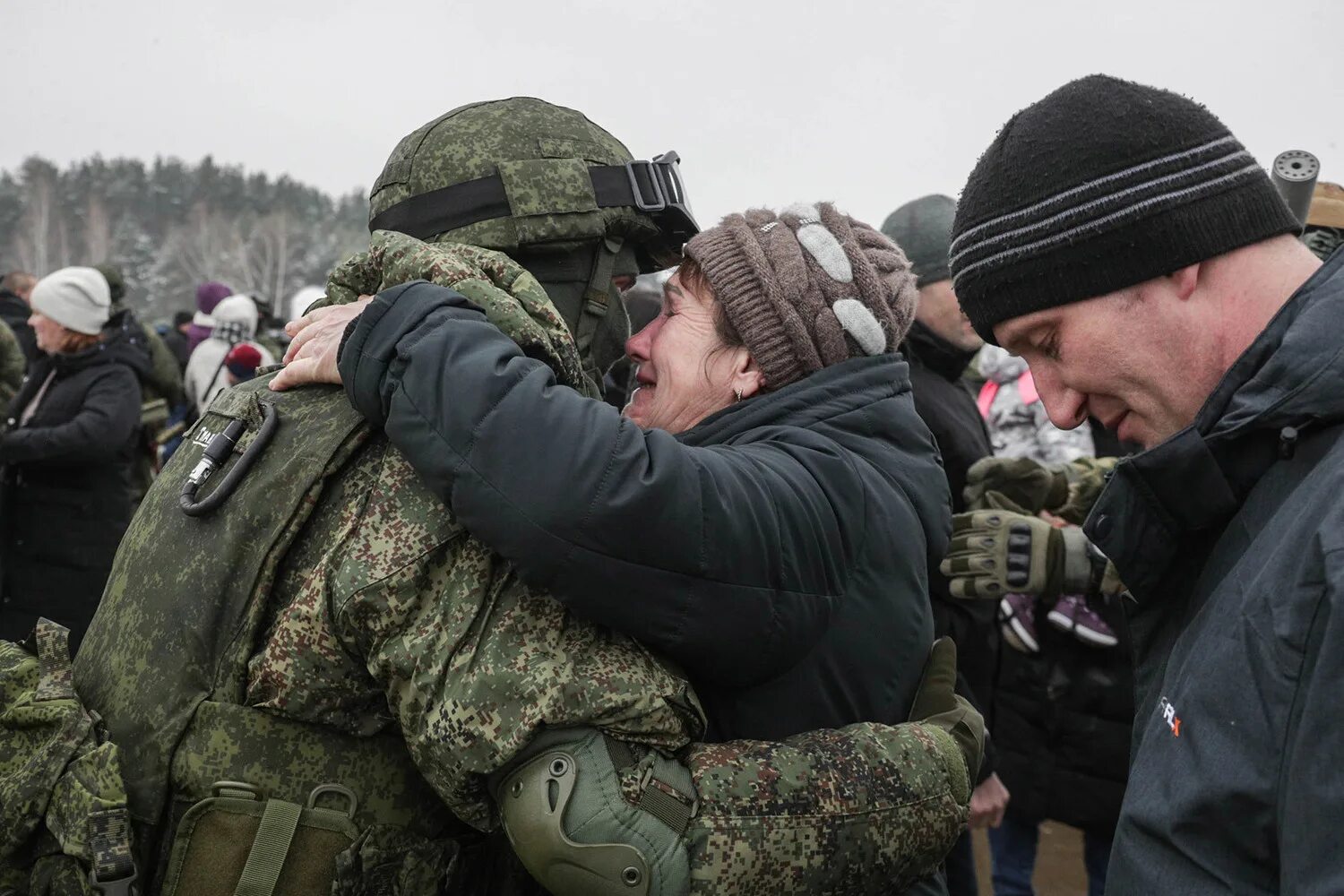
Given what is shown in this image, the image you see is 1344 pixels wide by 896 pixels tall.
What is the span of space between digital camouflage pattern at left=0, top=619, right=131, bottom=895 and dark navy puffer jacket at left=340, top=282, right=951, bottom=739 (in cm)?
69

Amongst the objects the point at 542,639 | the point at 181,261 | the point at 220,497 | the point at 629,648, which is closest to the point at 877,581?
the point at 629,648

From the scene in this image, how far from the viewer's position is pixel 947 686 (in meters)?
2.20

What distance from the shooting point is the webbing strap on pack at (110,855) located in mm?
1678

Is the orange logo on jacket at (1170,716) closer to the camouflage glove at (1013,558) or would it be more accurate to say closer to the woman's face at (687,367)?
the woman's face at (687,367)

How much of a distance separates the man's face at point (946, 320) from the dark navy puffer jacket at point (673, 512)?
2047 mm

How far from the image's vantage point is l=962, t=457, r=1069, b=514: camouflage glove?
3732mm

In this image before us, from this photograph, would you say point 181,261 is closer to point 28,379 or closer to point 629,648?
point 28,379

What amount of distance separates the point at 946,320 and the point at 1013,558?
41.3 inches

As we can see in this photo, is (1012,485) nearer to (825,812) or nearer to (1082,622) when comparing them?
(1082,622)

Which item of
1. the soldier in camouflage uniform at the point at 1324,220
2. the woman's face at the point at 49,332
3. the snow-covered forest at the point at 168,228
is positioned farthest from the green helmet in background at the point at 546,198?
the snow-covered forest at the point at 168,228

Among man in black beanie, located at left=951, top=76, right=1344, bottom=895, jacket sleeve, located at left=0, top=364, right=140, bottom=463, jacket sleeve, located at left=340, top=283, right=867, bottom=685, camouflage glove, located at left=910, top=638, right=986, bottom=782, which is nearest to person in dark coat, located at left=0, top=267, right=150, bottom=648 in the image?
jacket sleeve, located at left=0, top=364, right=140, bottom=463

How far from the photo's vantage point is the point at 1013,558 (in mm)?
3336

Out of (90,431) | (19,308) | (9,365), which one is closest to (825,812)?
(90,431)

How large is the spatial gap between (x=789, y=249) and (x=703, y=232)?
215mm
